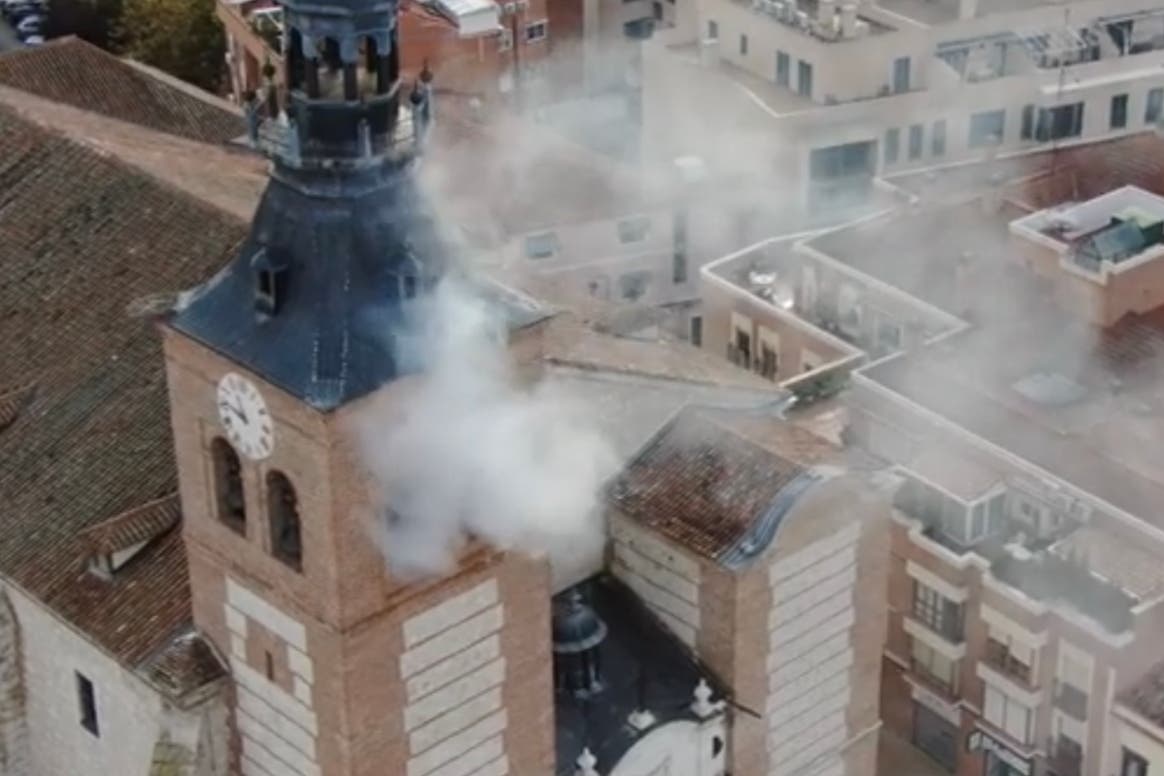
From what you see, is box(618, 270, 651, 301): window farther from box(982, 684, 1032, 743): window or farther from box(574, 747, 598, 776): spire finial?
box(574, 747, 598, 776): spire finial

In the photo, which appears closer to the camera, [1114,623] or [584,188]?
[1114,623]

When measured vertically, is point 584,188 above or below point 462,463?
below

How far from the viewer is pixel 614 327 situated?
143 ft

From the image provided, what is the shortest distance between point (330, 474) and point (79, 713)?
9.23m

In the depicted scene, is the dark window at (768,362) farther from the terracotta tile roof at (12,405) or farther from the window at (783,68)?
the terracotta tile roof at (12,405)

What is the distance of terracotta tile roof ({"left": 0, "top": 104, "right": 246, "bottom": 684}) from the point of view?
3728 cm

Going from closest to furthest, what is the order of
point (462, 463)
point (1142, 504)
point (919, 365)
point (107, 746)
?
point (462, 463)
point (107, 746)
point (1142, 504)
point (919, 365)

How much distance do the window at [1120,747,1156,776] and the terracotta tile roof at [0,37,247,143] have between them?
74.5 feet

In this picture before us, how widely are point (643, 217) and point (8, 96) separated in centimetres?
1757

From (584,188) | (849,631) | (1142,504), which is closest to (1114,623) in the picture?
(1142,504)

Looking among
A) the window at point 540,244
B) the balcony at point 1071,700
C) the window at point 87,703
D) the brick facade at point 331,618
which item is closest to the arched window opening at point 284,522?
the brick facade at point 331,618

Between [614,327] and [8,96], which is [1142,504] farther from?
[8,96]

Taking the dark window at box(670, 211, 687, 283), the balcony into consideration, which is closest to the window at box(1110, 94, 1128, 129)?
the dark window at box(670, 211, 687, 283)

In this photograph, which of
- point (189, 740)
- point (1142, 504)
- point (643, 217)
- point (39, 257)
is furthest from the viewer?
point (643, 217)
